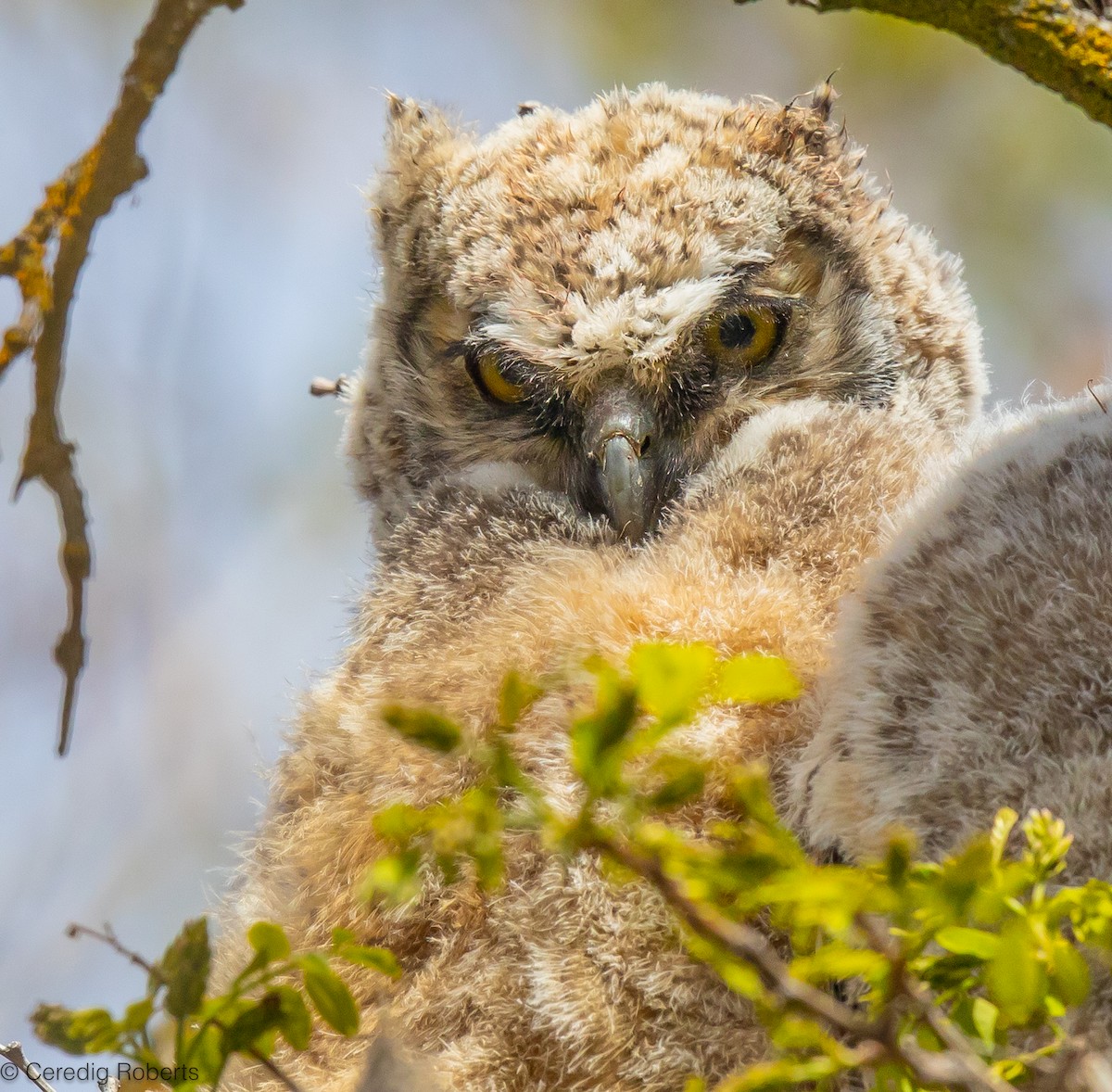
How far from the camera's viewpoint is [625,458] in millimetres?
2691

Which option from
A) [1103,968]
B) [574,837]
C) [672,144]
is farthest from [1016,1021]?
[672,144]

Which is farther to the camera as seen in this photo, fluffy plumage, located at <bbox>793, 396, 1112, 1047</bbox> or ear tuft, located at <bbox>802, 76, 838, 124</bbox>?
ear tuft, located at <bbox>802, 76, 838, 124</bbox>

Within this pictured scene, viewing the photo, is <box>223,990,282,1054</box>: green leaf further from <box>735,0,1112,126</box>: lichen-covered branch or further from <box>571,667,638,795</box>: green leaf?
<box>735,0,1112,126</box>: lichen-covered branch

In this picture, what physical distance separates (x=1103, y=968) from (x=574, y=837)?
77cm

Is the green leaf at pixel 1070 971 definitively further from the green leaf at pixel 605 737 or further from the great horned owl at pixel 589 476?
the great horned owl at pixel 589 476

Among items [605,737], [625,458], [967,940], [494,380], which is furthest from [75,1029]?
[494,380]

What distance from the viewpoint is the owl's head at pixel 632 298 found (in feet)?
9.23

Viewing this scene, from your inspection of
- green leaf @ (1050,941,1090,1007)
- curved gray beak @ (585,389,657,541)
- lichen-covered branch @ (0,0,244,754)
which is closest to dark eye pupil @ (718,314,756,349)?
curved gray beak @ (585,389,657,541)

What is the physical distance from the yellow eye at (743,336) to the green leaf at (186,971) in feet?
6.34

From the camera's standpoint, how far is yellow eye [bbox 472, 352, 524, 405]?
118 inches

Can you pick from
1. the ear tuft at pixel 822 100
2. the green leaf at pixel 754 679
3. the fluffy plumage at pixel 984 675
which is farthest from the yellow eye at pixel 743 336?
the green leaf at pixel 754 679

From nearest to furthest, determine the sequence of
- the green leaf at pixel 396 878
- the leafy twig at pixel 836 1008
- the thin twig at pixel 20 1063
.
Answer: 1. the leafy twig at pixel 836 1008
2. the green leaf at pixel 396 878
3. the thin twig at pixel 20 1063

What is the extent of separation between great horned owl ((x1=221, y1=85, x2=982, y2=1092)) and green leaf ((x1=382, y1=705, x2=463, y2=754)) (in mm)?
725

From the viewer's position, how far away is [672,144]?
308cm
